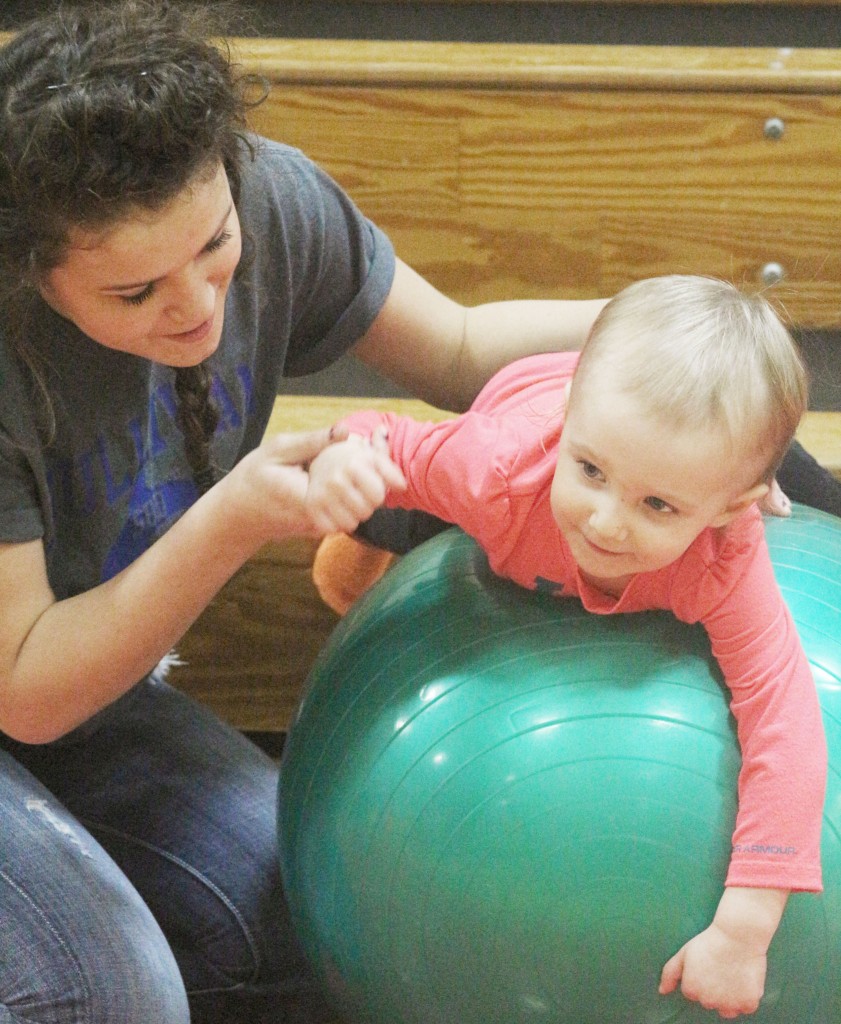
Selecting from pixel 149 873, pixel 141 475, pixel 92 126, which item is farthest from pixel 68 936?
pixel 92 126

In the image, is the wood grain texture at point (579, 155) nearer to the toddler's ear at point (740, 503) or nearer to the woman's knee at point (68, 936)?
the toddler's ear at point (740, 503)

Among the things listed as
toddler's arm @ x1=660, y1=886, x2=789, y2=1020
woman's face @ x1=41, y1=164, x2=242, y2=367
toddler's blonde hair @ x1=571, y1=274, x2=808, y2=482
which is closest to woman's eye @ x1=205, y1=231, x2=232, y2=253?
woman's face @ x1=41, y1=164, x2=242, y2=367

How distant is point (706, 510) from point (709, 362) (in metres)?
0.10

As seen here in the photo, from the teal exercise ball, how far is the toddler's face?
0.08 m

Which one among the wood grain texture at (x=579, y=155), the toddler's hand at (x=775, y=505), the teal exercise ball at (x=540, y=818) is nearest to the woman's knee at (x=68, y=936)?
the teal exercise ball at (x=540, y=818)

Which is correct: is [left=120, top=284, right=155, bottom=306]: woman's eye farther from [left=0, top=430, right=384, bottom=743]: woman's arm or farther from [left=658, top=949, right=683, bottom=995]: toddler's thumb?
→ [left=658, top=949, right=683, bottom=995]: toddler's thumb

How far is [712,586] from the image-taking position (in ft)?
2.85

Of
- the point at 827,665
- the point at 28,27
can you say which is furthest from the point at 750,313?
the point at 28,27

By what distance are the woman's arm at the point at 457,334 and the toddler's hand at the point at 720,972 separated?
0.56m

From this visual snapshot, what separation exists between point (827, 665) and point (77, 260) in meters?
0.59

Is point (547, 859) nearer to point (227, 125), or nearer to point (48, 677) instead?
point (48, 677)

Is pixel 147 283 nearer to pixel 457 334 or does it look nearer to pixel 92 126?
pixel 92 126

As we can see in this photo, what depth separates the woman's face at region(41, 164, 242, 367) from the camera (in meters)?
0.83

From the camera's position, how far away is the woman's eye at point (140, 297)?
33.8 inches
